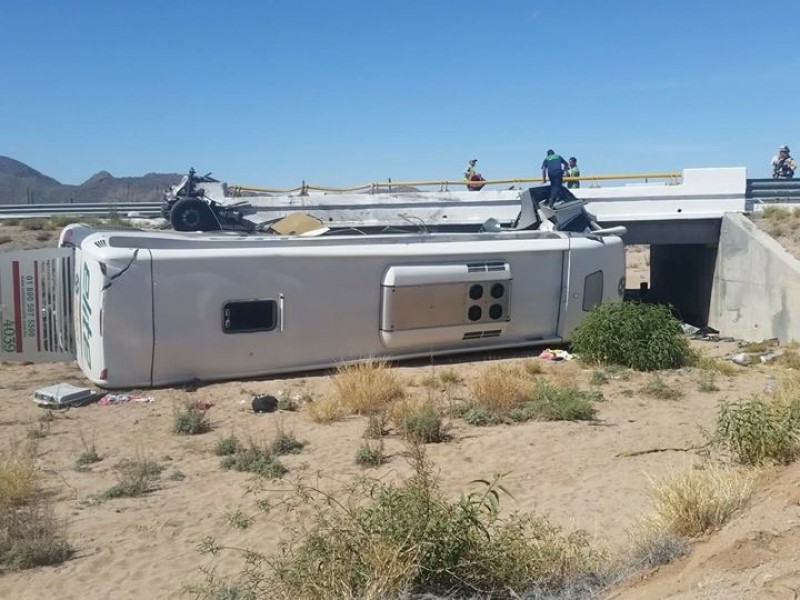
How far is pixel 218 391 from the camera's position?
41.9 ft

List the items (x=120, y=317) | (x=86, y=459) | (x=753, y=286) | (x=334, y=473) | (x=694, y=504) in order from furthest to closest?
(x=753, y=286), (x=120, y=317), (x=86, y=459), (x=334, y=473), (x=694, y=504)

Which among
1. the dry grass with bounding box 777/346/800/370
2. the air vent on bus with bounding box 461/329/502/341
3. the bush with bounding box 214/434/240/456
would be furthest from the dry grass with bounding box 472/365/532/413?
the dry grass with bounding box 777/346/800/370

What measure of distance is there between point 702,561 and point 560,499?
3.04 m

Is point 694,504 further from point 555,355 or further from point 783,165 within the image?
point 783,165

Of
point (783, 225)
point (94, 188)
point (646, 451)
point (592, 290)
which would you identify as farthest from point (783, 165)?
point (94, 188)

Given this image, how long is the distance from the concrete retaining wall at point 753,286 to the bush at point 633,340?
5037 millimetres

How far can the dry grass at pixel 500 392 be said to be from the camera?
11.3 m

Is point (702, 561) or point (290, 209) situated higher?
point (290, 209)

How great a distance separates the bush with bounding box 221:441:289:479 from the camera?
8859 mm

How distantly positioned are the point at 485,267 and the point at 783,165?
1411 cm

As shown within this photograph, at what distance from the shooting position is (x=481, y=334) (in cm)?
1522

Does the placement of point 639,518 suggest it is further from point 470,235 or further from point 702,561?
point 470,235

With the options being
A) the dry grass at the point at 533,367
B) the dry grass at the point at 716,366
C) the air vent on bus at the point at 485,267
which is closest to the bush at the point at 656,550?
the dry grass at the point at 533,367

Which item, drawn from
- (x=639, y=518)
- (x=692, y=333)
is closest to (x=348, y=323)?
(x=639, y=518)
